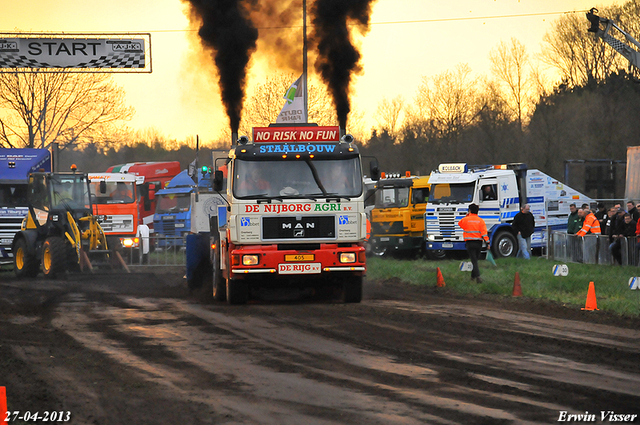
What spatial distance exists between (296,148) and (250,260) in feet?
7.12

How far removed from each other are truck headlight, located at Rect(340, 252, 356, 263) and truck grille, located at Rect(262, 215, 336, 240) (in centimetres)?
36

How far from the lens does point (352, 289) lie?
14.9m

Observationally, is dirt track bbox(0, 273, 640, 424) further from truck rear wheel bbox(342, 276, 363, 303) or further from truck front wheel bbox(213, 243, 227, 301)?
truck front wheel bbox(213, 243, 227, 301)

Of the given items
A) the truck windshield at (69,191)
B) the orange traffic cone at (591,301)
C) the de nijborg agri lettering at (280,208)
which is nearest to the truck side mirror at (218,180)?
the de nijborg agri lettering at (280,208)

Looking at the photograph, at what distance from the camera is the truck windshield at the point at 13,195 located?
2512 centimetres

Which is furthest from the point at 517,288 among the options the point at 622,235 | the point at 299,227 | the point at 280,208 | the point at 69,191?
the point at 69,191

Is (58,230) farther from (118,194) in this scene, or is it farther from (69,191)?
(118,194)

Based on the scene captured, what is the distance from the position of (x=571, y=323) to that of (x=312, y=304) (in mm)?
4813

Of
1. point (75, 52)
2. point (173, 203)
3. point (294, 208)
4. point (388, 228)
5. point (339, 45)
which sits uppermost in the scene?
point (75, 52)

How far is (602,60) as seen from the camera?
4934 centimetres

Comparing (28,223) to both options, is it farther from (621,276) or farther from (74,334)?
(621,276)

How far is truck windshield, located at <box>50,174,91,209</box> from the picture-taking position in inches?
897

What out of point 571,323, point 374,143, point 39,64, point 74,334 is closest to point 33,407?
point 74,334

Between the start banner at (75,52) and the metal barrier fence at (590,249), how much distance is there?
49.8ft
